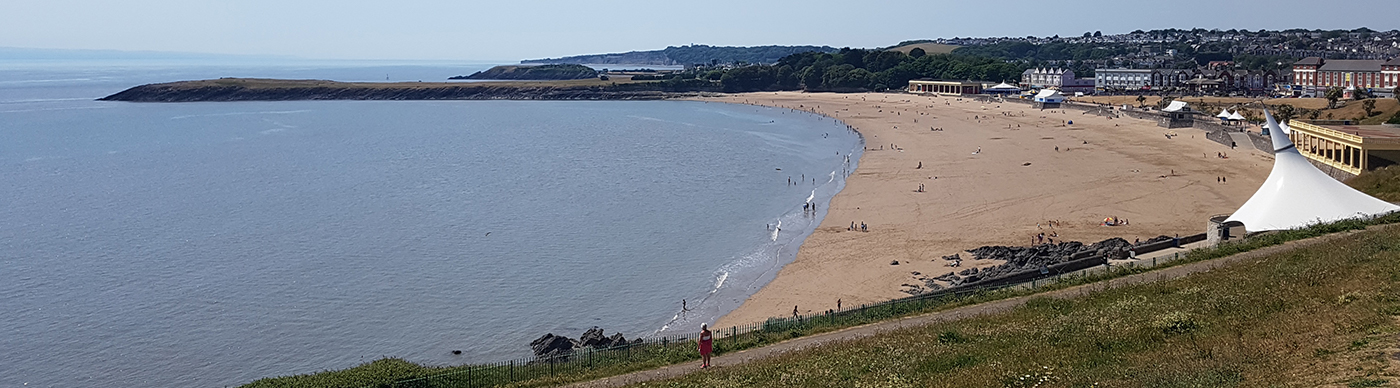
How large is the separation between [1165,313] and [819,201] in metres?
29.8

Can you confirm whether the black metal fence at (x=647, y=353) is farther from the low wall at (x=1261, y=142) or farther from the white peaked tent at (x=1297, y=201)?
the low wall at (x=1261, y=142)

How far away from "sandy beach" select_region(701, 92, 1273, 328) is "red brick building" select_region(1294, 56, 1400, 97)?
26.7 m

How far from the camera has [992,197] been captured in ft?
134

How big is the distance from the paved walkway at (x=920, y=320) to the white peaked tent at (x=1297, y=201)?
2.69m

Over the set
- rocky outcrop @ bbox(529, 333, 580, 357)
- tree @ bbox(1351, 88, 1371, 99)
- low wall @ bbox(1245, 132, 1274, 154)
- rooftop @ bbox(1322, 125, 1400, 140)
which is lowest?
rocky outcrop @ bbox(529, 333, 580, 357)

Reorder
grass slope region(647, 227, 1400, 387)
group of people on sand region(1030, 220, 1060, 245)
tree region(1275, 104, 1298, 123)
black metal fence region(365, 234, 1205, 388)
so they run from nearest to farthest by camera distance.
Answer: grass slope region(647, 227, 1400, 387) < black metal fence region(365, 234, 1205, 388) < group of people on sand region(1030, 220, 1060, 245) < tree region(1275, 104, 1298, 123)

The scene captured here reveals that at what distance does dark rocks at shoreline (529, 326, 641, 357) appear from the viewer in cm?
2183

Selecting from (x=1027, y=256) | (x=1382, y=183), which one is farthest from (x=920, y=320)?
(x=1382, y=183)

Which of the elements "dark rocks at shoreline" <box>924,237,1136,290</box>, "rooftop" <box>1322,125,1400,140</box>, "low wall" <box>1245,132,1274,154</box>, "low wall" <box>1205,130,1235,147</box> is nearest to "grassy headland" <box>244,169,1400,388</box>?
"dark rocks at shoreline" <box>924,237,1136,290</box>

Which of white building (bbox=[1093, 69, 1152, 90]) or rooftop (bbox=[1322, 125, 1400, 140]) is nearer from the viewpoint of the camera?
rooftop (bbox=[1322, 125, 1400, 140])

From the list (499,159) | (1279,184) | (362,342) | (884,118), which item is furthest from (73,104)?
(1279,184)

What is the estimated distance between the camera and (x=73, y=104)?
132m

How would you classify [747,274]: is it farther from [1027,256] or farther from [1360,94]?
[1360,94]

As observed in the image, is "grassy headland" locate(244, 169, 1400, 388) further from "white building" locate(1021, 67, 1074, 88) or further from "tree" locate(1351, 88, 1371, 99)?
"white building" locate(1021, 67, 1074, 88)
